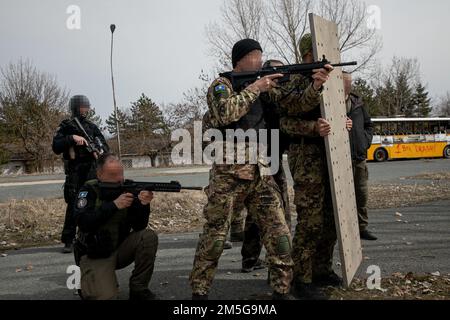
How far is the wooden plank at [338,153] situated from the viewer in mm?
3354

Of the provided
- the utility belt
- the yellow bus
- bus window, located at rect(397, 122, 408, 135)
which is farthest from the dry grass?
bus window, located at rect(397, 122, 408, 135)

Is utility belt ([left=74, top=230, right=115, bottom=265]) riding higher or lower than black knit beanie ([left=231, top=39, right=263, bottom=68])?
lower

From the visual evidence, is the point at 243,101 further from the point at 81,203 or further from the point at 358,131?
the point at 358,131

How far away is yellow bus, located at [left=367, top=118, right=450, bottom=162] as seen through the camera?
2806 centimetres

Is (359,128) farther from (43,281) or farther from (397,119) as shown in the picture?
(397,119)

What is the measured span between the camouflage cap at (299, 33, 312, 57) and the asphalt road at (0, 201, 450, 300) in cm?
200

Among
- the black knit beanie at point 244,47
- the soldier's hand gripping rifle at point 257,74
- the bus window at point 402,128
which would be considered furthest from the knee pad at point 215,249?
the bus window at point 402,128

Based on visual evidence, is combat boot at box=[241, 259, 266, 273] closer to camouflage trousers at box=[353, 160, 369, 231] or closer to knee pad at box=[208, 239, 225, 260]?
knee pad at box=[208, 239, 225, 260]

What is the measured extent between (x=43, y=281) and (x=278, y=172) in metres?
2.47

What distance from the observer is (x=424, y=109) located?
62750 millimetres

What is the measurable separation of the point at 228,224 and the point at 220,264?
1547 mm

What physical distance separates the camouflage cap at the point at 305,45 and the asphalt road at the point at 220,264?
2005mm

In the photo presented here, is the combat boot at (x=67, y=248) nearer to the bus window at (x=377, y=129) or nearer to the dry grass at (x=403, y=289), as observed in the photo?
the dry grass at (x=403, y=289)
